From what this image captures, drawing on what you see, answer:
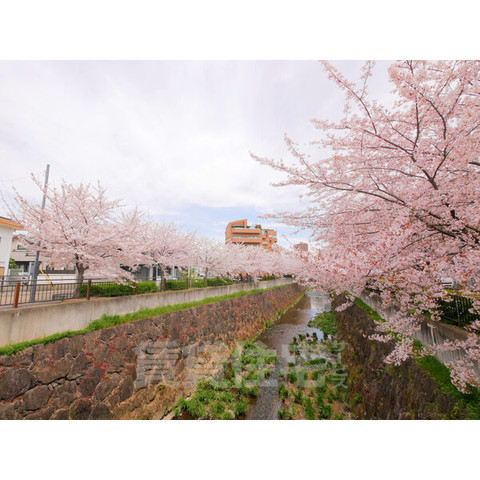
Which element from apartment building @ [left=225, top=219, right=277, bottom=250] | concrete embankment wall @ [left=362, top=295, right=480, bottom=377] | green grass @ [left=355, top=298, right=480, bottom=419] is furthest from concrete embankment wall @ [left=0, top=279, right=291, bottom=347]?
apartment building @ [left=225, top=219, right=277, bottom=250]

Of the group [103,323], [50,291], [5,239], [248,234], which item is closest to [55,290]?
[50,291]

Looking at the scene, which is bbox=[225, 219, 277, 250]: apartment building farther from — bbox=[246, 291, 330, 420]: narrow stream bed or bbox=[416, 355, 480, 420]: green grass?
bbox=[416, 355, 480, 420]: green grass

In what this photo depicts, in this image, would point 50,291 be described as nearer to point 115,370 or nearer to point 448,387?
point 115,370

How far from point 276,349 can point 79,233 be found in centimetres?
1127

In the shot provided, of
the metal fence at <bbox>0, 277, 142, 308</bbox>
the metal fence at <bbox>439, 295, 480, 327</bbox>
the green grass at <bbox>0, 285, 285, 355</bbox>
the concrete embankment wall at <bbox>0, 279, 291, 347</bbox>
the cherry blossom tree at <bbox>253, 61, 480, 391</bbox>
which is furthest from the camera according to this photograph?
the metal fence at <bbox>0, 277, 142, 308</bbox>

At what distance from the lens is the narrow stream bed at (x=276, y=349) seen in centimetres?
707

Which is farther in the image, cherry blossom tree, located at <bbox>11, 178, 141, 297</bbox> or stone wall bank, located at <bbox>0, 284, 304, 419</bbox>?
cherry blossom tree, located at <bbox>11, 178, 141, 297</bbox>

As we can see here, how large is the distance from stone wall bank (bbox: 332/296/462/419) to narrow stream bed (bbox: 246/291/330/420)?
2600 millimetres

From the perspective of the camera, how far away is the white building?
15797 mm

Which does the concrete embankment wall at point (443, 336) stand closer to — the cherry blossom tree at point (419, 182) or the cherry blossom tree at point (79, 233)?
the cherry blossom tree at point (419, 182)

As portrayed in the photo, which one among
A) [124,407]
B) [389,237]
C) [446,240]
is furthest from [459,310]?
[124,407]

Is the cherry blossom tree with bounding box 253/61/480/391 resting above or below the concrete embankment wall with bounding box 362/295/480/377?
above

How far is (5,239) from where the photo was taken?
16.2 meters

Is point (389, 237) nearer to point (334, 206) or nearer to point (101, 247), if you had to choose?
point (334, 206)
